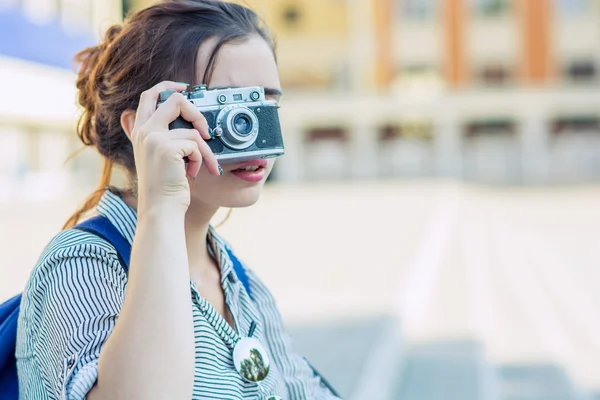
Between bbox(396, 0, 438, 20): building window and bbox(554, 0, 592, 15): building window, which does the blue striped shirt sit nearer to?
bbox(396, 0, 438, 20): building window

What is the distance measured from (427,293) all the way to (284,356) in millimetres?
6702

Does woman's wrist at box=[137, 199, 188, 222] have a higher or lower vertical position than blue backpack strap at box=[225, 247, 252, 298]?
higher

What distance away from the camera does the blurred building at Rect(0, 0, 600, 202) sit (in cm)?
2769

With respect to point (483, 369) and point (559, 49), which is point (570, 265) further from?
point (559, 49)

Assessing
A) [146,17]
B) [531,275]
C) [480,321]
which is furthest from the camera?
[531,275]

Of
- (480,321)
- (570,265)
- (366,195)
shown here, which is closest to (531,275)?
(570,265)

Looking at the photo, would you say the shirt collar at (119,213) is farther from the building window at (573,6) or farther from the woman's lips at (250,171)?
the building window at (573,6)

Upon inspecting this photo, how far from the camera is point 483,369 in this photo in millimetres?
5559

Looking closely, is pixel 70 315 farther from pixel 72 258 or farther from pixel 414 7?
pixel 414 7

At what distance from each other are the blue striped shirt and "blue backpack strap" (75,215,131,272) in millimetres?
14

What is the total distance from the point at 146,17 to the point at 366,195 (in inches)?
873

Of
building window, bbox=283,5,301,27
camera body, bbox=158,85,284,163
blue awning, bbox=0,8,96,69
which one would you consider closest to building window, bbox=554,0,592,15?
building window, bbox=283,5,301,27

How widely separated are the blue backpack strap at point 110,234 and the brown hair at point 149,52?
21cm

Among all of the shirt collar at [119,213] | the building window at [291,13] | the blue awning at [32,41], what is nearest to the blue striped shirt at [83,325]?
the shirt collar at [119,213]
